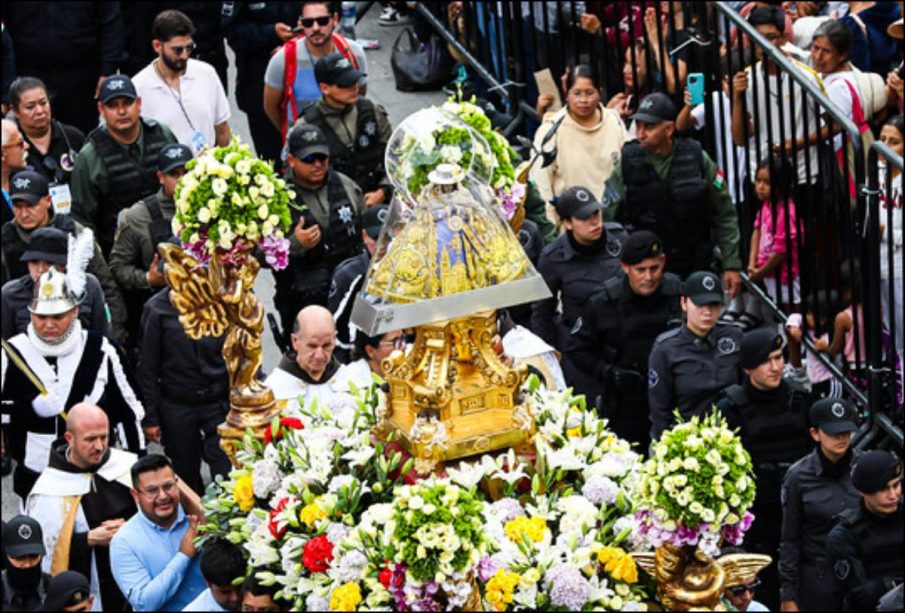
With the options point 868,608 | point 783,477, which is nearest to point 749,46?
point 783,477

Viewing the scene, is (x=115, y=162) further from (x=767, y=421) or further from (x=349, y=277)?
(x=767, y=421)

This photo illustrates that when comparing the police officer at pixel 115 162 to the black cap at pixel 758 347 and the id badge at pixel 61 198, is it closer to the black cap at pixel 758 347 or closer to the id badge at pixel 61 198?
the id badge at pixel 61 198

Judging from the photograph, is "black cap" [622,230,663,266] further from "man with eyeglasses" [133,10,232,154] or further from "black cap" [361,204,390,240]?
"man with eyeglasses" [133,10,232,154]

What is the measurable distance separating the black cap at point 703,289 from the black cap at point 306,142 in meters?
2.51

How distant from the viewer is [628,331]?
12.9m

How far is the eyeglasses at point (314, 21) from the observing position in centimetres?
1526

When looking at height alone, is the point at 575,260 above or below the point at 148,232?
below

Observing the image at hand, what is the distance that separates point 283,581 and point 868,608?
340cm

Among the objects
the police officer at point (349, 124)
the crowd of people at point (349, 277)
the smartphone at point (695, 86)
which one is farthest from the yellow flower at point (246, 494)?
the smartphone at point (695, 86)

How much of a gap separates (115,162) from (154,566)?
3.79 meters

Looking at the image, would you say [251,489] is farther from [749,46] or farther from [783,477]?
[749,46]

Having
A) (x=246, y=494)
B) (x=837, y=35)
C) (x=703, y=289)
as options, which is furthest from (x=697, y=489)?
(x=837, y=35)

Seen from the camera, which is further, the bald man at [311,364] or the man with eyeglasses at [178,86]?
the man with eyeglasses at [178,86]

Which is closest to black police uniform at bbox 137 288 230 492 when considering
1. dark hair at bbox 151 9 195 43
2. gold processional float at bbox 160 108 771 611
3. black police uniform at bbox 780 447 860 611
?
dark hair at bbox 151 9 195 43
